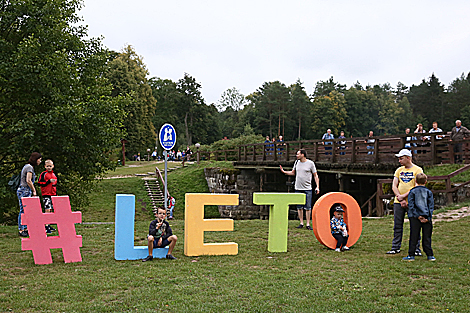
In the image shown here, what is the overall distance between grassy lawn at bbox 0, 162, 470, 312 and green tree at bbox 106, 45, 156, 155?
37.2m

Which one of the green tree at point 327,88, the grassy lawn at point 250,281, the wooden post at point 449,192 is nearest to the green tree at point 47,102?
the grassy lawn at point 250,281

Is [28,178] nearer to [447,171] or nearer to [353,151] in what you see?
[447,171]

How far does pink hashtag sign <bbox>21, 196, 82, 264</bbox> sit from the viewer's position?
6.18 metres

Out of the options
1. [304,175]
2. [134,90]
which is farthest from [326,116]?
[304,175]

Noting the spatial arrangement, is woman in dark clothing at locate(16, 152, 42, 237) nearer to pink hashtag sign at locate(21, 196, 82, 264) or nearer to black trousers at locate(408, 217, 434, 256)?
pink hashtag sign at locate(21, 196, 82, 264)

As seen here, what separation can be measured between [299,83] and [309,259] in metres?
75.8

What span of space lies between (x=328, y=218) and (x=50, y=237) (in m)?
4.72

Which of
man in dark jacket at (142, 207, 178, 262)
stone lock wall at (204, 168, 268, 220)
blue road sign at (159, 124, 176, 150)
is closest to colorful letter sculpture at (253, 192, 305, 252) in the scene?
man in dark jacket at (142, 207, 178, 262)

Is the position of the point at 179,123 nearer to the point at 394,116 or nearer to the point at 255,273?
the point at 394,116

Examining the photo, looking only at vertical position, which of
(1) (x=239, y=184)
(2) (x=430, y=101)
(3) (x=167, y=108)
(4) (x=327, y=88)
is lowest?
(1) (x=239, y=184)

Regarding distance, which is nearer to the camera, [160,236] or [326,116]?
[160,236]

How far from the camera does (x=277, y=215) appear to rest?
7367mm

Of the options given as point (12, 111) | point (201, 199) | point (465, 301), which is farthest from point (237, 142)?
point (465, 301)

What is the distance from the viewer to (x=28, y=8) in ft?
43.5
